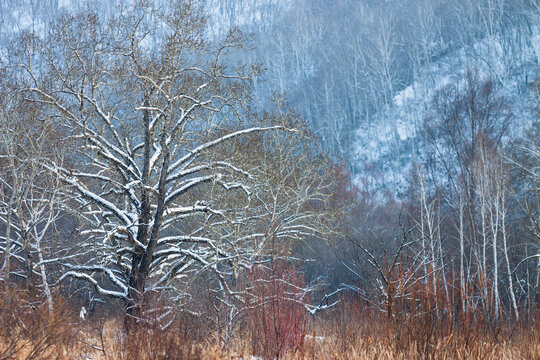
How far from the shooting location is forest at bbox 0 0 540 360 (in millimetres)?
5449

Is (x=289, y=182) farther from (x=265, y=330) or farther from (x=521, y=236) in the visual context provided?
(x=521, y=236)

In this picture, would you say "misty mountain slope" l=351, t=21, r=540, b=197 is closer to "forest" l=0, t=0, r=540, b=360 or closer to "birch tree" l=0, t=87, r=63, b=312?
"forest" l=0, t=0, r=540, b=360

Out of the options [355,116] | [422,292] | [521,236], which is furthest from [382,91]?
[422,292]

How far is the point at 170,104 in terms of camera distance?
9.41m

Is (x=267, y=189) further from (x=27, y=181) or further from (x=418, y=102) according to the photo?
(x=418, y=102)

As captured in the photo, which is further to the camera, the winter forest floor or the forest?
the forest

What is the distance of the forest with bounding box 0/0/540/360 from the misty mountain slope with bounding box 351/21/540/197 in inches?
8.4

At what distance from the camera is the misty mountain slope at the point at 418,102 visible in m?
40.7

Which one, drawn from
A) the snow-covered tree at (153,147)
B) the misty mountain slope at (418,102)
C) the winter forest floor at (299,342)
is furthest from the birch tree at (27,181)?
the misty mountain slope at (418,102)

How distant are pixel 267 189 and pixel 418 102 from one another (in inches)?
1492

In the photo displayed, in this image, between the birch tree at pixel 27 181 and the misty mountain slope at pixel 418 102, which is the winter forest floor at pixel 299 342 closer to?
the birch tree at pixel 27 181

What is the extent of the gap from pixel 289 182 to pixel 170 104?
4471mm

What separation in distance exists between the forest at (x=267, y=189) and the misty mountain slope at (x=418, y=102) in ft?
0.70

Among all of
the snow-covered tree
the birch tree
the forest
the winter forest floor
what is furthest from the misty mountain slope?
the winter forest floor
